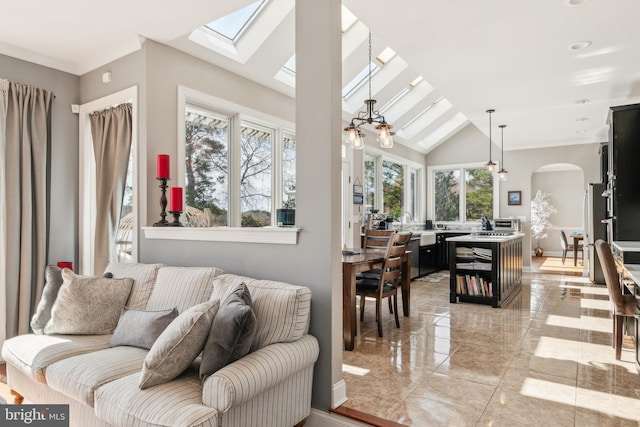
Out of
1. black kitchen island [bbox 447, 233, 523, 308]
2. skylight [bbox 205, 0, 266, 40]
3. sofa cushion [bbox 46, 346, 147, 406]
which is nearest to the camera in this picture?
sofa cushion [bbox 46, 346, 147, 406]

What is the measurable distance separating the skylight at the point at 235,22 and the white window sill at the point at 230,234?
6.97 ft

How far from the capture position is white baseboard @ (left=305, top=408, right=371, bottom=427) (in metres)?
2.11

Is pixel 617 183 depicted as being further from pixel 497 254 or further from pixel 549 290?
pixel 549 290

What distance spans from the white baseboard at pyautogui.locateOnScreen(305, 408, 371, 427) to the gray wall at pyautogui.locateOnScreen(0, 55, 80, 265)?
9.94 feet

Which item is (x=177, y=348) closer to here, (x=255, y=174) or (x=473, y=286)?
(x=255, y=174)

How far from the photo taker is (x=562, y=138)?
7.70 metres

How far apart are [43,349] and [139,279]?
0.69 metres

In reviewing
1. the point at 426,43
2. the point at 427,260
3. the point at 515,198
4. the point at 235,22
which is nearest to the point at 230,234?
the point at 235,22

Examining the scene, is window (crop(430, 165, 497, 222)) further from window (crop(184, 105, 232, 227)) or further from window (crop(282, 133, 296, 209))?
window (crop(184, 105, 232, 227))

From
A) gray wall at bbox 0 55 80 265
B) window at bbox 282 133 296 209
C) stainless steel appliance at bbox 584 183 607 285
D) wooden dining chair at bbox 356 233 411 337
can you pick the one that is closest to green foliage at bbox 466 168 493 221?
stainless steel appliance at bbox 584 183 607 285

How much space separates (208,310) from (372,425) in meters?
1.08

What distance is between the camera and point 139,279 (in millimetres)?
2797

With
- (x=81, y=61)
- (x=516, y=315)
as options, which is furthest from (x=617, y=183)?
(x=81, y=61)

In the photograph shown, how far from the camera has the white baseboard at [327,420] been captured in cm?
211
